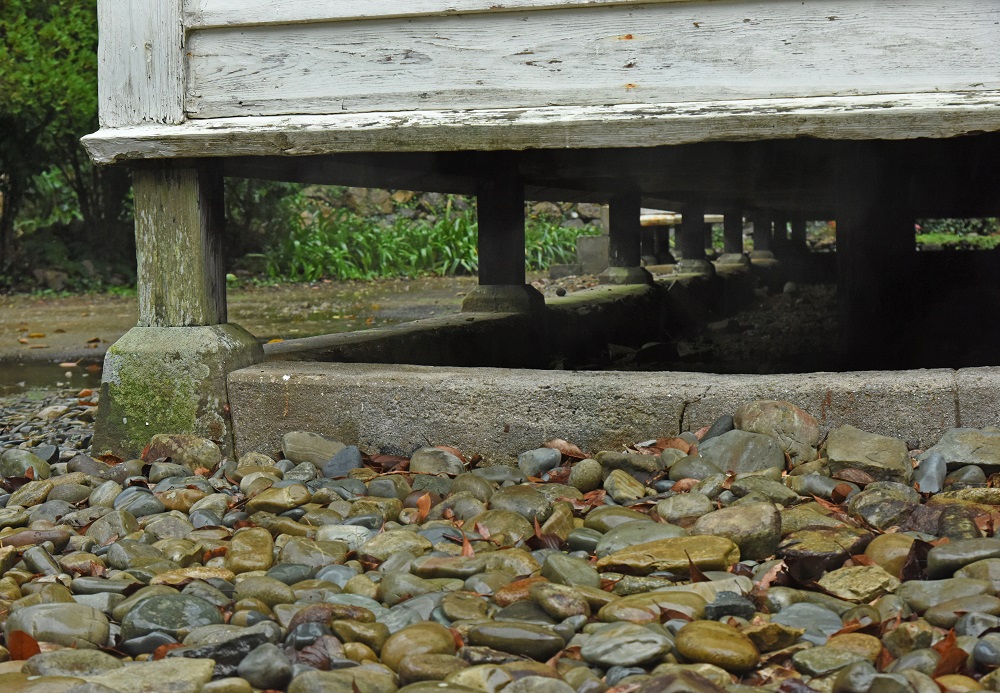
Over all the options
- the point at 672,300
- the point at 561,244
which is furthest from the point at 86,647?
the point at 561,244

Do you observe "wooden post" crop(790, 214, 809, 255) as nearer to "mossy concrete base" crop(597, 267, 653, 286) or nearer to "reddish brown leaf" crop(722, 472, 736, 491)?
"mossy concrete base" crop(597, 267, 653, 286)

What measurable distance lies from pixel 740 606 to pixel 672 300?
6.31 m

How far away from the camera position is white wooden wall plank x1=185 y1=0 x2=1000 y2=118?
10.0 ft

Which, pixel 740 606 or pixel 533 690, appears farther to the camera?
pixel 740 606

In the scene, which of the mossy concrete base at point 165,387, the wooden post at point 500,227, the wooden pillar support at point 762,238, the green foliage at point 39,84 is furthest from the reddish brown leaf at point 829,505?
the wooden pillar support at point 762,238

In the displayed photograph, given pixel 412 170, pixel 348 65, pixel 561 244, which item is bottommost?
pixel 561 244

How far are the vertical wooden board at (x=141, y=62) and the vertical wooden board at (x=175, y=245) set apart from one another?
21 cm

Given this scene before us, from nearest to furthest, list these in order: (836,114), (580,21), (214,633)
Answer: (214,633) < (836,114) < (580,21)

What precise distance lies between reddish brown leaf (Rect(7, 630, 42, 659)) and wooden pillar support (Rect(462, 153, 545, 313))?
360cm

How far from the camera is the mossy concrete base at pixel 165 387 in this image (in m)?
3.46

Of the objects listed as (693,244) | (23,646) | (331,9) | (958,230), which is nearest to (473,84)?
(331,9)

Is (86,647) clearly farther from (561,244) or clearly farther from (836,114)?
(561,244)

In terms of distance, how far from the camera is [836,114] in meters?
3.03

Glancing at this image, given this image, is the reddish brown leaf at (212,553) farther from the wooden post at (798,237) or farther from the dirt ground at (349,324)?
the wooden post at (798,237)
